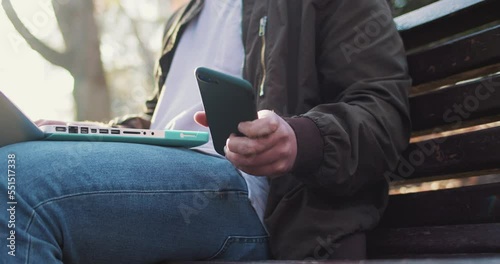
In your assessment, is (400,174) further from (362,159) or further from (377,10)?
(377,10)

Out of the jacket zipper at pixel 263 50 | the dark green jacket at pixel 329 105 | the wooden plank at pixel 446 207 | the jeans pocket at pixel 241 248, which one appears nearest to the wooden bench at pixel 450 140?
the wooden plank at pixel 446 207

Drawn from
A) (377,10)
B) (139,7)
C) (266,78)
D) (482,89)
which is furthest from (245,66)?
(139,7)

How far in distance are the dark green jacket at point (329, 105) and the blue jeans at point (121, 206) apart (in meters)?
0.14

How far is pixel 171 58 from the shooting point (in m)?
2.30

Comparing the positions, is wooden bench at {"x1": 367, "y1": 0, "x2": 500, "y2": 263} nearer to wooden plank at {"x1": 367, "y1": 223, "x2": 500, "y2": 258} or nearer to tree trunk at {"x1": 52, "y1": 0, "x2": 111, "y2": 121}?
wooden plank at {"x1": 367, "y1": 223, "x2": 500, "y2": 258}

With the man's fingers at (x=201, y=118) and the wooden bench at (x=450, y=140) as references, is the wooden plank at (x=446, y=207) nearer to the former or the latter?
the wooden bench at (x=450, y=140)

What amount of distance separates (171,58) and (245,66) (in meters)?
0.56

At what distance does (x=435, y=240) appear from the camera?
149 cm

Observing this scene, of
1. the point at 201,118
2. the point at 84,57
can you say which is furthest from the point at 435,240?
the point at 84,57

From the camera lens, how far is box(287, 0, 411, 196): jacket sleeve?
53.7 inches

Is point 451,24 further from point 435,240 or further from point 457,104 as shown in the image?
point 435,240

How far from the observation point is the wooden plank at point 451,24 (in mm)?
1703

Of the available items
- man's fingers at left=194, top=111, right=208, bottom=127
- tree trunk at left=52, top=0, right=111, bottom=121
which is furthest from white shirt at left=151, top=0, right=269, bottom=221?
tree trunk at left=52, top=0, right=111, bottom=121

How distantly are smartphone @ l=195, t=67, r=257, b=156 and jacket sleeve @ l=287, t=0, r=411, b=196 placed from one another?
0.13 metres
